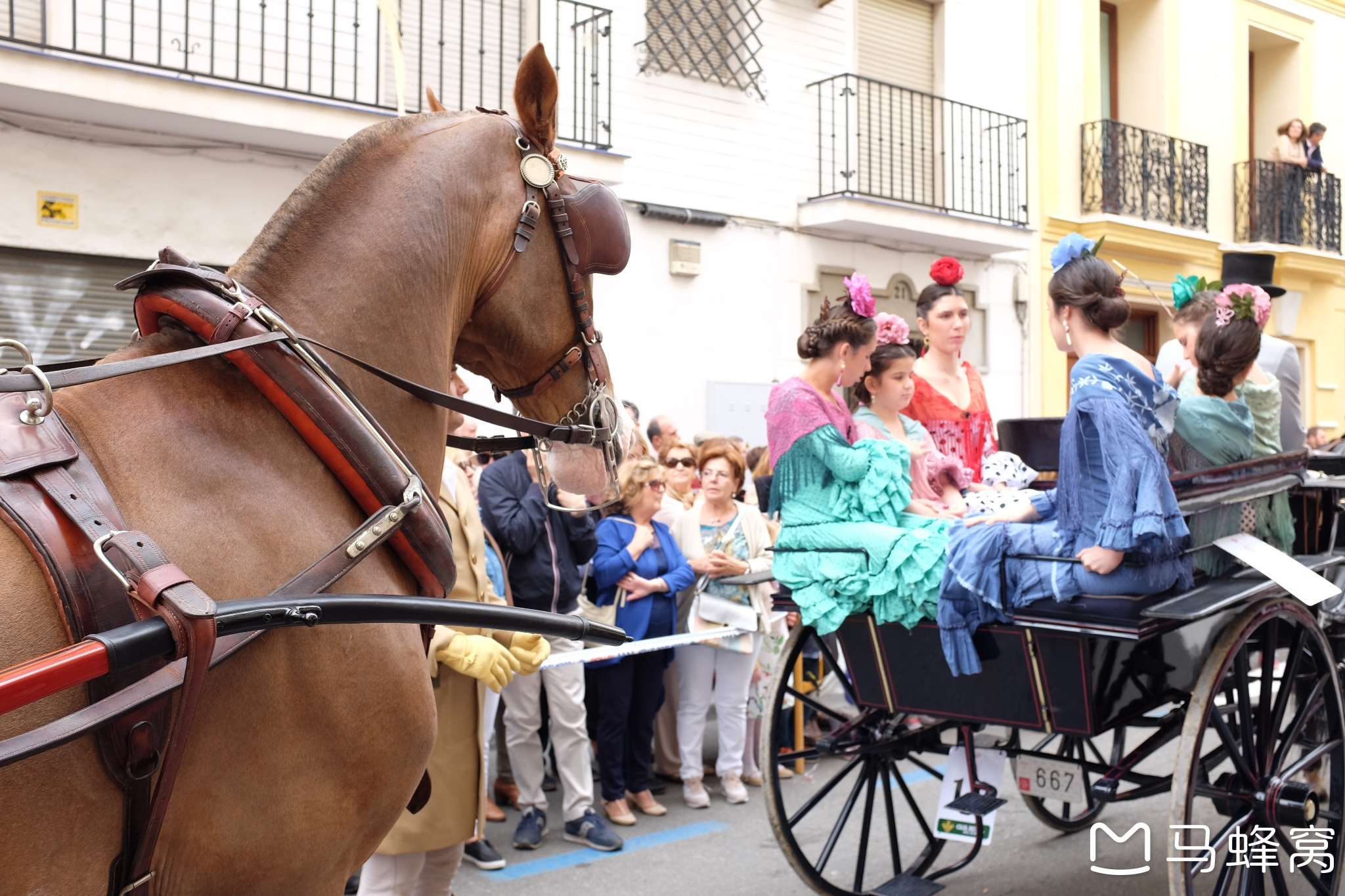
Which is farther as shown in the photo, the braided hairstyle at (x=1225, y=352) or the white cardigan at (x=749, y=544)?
the white cardigan at (x=749, y=544)

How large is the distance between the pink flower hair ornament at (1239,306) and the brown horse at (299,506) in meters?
3.09

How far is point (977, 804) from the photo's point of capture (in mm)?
3701

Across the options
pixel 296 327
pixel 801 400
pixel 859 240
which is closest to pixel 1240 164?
pixel 859 240

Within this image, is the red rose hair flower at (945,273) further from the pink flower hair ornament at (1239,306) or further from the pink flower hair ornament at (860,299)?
the pink flower hair ornament at (1239,306)

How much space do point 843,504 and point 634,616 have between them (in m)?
1.87

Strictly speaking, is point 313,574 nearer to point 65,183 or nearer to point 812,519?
point 812,519

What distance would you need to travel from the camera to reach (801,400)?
409 centimetres

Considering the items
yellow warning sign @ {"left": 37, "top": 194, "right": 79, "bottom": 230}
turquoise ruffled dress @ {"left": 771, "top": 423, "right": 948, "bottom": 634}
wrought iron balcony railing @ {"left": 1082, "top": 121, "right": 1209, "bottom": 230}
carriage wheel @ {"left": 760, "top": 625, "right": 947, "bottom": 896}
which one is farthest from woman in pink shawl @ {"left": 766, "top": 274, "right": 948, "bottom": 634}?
wrought iron balcony railing @ {"left": 1082, "top": 121, "right": 1209, "bottom": 230}

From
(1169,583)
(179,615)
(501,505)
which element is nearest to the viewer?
(179,615)

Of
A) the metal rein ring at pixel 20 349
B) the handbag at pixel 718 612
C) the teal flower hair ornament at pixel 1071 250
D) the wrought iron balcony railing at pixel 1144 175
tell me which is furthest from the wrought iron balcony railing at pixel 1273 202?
the metal rein ring at pixel 20 349

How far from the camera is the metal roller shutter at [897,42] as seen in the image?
1206 centimetres

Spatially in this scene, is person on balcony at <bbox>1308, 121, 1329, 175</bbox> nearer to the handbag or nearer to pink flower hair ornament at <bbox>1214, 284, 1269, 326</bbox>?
pink flower hair ornament at <bbox>1214, 284, 1269, 326</bbox>

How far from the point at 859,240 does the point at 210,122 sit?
6497mm

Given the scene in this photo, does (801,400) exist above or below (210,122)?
below
